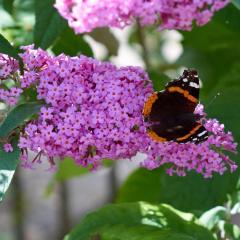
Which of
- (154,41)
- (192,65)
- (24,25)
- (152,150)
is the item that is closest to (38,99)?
(152,150)

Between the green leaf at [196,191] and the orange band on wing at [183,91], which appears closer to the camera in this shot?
the orange band on wing at [183,91]

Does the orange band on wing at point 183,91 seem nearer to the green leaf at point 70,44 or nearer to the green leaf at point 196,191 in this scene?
the green leaf at point 196,191

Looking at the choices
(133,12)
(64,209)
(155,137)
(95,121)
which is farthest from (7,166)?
(64,209)

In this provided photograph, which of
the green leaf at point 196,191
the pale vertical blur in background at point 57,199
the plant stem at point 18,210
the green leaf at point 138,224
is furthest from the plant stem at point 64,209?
the green leaf at point 138,224

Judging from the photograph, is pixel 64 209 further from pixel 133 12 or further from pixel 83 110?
pixel 133 12

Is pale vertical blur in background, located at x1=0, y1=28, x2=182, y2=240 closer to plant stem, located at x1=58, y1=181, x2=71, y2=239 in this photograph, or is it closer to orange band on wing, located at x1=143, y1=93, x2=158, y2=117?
plant stem, located at x1=58, y1=181, x2=71, y2=239

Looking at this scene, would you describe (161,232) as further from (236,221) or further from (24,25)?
(236,221)

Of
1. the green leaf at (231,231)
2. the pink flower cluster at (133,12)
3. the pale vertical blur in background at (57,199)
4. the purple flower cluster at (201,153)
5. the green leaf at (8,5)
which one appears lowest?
the pale vertical blur in background at (57,199)
